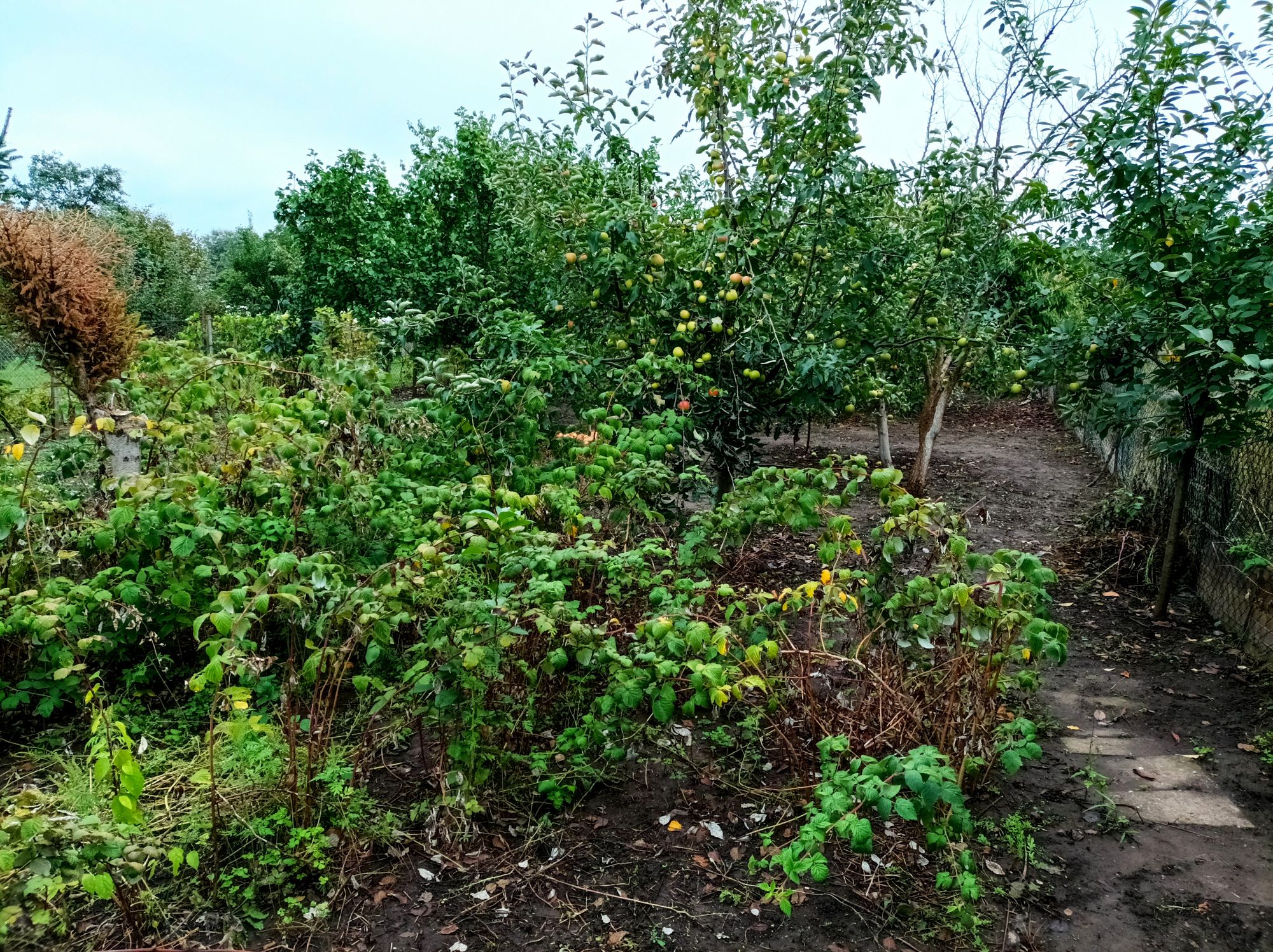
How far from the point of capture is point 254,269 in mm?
19734

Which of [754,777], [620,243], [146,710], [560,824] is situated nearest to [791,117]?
[620,243]

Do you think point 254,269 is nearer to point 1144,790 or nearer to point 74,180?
point 74,180

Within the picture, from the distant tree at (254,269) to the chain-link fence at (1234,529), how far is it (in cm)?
1121

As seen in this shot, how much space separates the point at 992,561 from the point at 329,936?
90.6 inches

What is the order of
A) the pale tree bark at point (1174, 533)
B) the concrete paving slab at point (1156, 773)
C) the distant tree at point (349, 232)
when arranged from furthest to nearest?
the distant tree at point (349, 232) → the pale tree bark at point (1174, 533) → the concrete paving slab at point (1156, 773)

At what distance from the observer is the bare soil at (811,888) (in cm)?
225

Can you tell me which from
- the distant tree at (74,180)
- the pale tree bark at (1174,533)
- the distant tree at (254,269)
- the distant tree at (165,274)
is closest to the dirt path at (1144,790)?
the pale tree bark at (1174,533)

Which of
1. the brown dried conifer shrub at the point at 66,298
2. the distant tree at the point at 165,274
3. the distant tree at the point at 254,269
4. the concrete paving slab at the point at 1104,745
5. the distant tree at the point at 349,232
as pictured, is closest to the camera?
the concrete paving slab at the point at 1104,745

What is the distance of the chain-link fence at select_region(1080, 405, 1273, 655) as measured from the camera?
395 centimetres

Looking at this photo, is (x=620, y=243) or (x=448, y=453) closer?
(x=448, y=453)

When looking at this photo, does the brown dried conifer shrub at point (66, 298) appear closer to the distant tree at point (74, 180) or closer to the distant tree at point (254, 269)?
the distant tree at point (254, 269)

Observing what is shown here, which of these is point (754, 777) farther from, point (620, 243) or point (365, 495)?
point (620, 243)

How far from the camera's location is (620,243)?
4.40 m

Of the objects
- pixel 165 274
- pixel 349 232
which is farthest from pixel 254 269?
pixel 349 232
